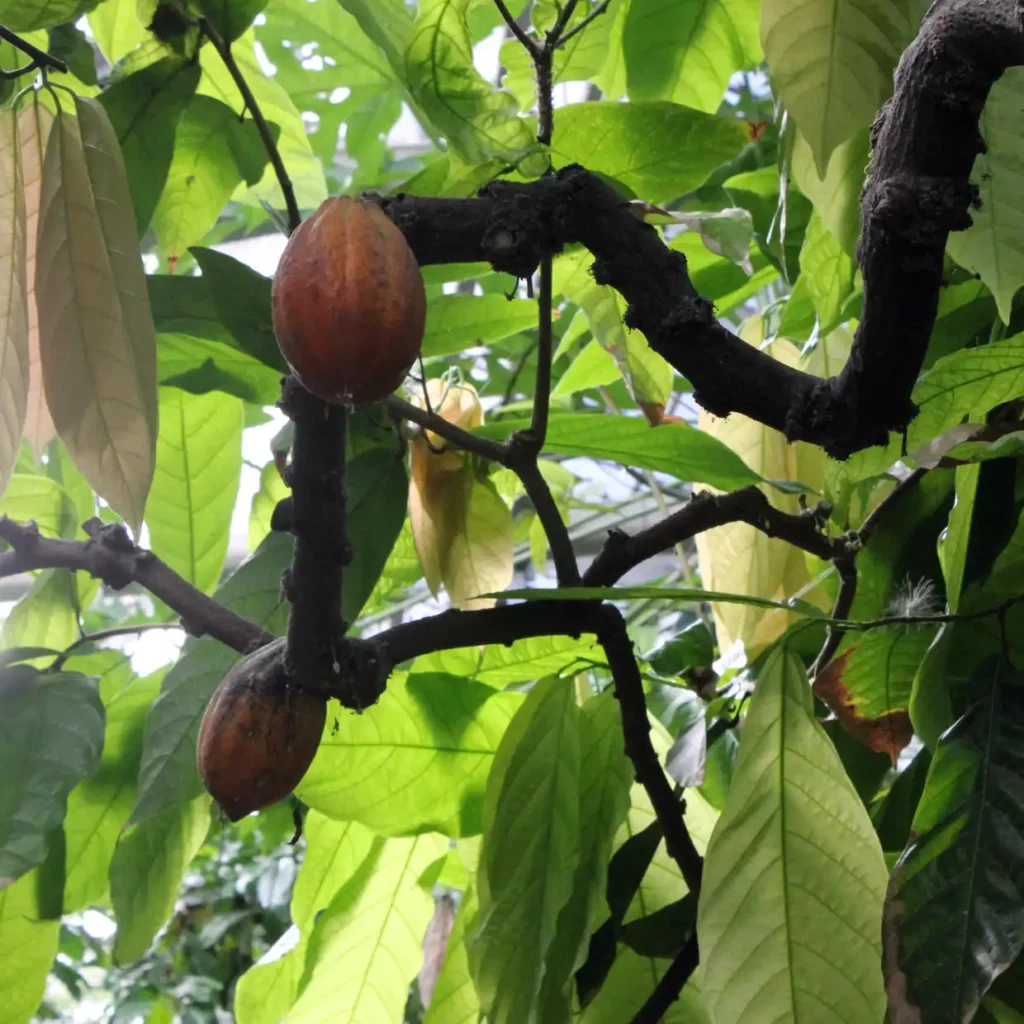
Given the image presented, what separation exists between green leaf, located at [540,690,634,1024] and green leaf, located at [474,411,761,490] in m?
0.14

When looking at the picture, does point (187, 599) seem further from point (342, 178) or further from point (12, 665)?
point (342, 178)

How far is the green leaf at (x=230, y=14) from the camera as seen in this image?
439 mm

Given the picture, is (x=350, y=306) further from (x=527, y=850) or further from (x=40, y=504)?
(x=40, y=504)

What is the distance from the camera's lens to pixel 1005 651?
417 millimetres

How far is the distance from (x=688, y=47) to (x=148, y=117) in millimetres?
311

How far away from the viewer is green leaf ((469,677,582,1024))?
419 millimetres

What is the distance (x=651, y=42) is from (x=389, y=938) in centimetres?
54

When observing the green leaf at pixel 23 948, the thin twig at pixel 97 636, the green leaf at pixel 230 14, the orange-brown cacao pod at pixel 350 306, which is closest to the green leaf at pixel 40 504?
the thin twig at pixel 97 636

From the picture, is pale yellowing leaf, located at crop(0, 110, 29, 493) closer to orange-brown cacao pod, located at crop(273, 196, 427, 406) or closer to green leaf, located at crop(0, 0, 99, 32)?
green leaf, located at crop(0, 0, 99, 32)

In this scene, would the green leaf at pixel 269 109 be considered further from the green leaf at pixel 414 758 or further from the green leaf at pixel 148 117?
the green leaf at pixel 414 758

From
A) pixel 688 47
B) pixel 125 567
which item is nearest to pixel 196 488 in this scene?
pixel 125 567

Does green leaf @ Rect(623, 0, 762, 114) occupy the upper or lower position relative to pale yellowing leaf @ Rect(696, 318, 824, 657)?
upper

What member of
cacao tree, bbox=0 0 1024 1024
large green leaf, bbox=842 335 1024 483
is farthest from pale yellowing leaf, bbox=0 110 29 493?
large green leaf, bbox=842 335 1024 483

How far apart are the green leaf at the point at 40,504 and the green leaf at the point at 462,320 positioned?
0.27 meters
